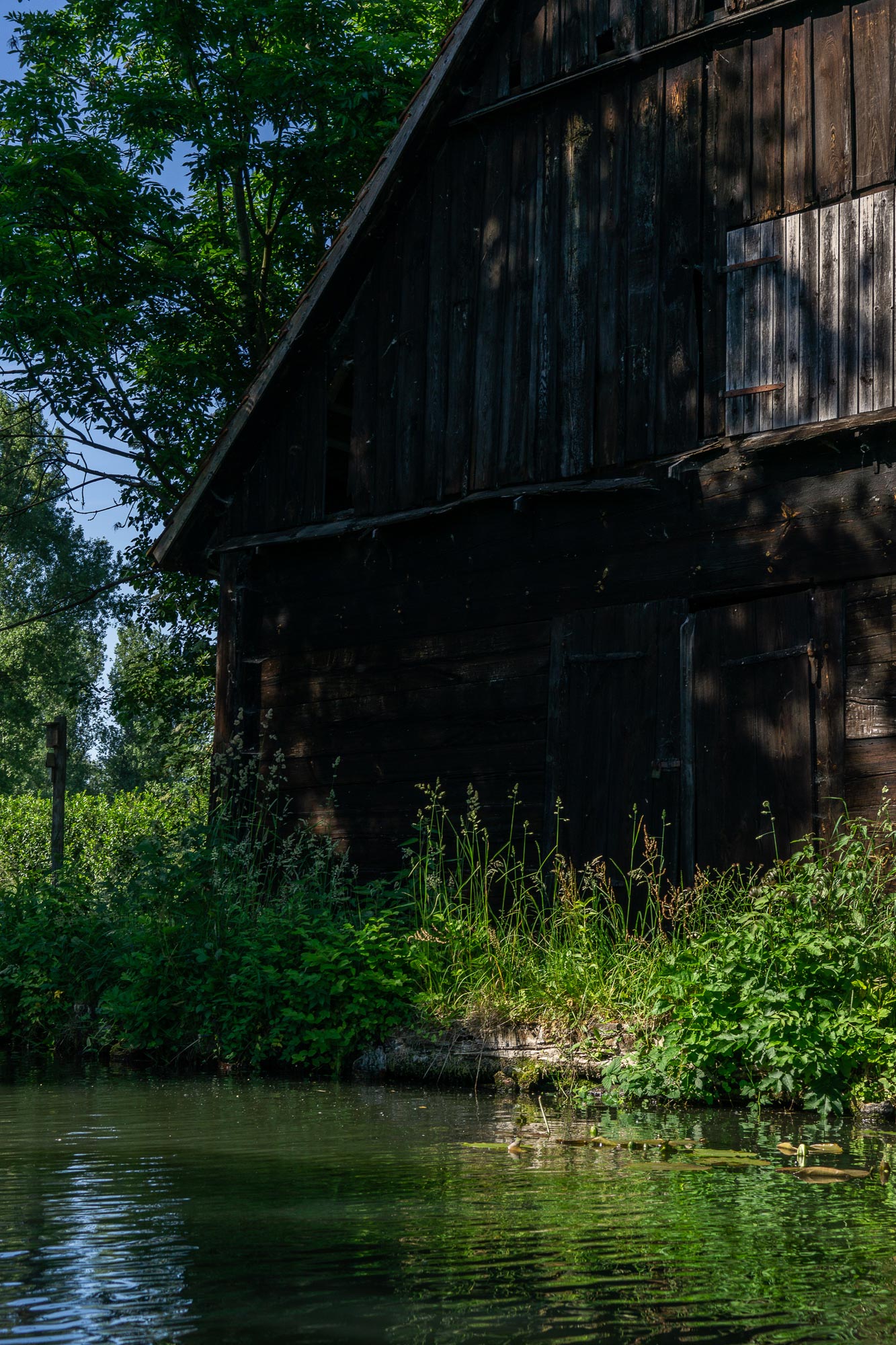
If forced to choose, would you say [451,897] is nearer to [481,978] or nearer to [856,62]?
[481,978]

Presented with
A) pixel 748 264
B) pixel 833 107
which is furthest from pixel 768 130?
pixel 748 264

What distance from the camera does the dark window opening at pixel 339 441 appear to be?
11984 millimetres

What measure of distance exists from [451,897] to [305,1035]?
7.18 ft

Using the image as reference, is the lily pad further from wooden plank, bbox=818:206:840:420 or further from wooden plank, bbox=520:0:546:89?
wooden plank, bbox=520:0:546:89

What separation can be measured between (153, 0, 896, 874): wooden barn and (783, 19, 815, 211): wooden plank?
19 millimetres

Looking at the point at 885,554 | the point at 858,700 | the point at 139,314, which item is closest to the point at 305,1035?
the point at 858,700

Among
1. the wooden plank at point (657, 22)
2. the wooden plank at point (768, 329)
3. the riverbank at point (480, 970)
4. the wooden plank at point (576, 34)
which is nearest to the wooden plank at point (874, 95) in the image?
the wooden plank at point (768, 329)

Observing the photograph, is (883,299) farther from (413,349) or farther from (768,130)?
(413,349)

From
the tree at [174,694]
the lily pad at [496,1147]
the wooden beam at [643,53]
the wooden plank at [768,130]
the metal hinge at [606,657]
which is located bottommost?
the lily pad at [496,1147]

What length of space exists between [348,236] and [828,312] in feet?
13.8

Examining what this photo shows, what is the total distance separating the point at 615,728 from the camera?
9.62 m

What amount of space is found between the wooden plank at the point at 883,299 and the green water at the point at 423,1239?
4.81 metres

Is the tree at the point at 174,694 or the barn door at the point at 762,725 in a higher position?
the tree at the point at 174,694

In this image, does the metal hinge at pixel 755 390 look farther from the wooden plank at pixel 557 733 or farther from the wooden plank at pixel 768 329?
the wooden plank at pixel 557 733
